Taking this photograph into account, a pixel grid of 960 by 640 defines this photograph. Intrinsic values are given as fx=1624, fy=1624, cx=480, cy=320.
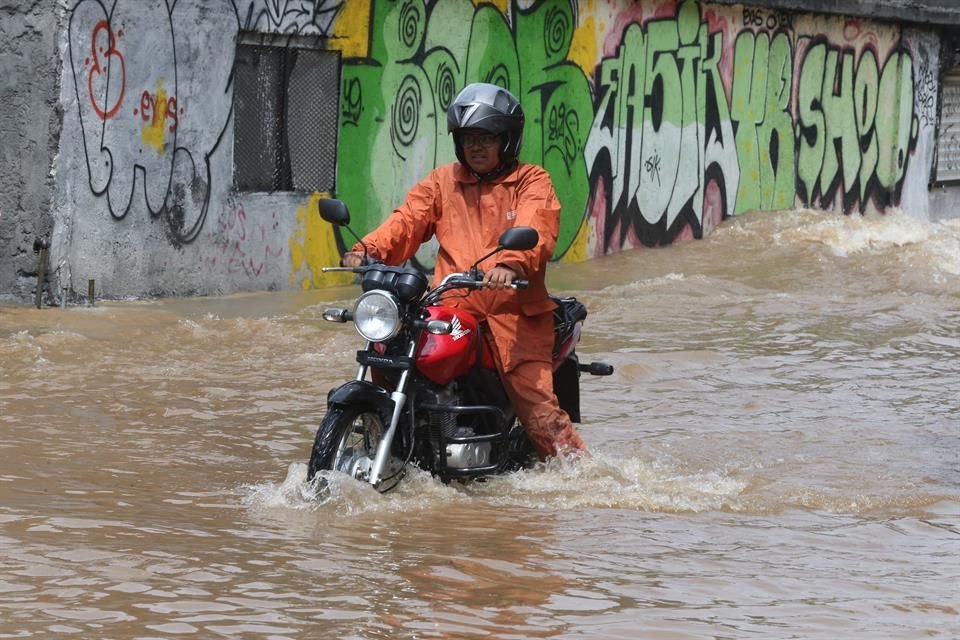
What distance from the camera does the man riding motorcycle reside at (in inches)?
256

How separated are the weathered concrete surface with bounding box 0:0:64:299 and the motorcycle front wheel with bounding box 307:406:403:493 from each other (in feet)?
20.6

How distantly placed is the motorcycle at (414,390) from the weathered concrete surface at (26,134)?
19.8 feet

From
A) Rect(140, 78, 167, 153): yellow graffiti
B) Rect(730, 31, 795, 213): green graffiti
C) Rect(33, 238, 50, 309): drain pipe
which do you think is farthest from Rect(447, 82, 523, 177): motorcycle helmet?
Rect(730, 31, 795, 213): green graffiti

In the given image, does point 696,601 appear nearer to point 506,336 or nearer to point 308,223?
point 506,336

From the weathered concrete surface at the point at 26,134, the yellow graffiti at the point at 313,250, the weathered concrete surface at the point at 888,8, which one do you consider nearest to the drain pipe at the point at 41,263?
the weathered concrete surface at the point at 26,134

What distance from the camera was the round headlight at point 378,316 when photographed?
5.89 m

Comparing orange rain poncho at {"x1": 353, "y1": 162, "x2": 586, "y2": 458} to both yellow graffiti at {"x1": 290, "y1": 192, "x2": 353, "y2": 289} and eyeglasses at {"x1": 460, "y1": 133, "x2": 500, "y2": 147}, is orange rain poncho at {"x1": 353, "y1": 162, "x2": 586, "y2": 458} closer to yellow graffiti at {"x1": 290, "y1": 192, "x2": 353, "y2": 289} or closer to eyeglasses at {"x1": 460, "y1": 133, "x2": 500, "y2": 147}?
eyeglasses at {"x1": 460, "y1": 133, "x2": 500, "y2": 147}

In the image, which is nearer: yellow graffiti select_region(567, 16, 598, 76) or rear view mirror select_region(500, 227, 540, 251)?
rear view mirror select_region(500, 227, 540, 251)

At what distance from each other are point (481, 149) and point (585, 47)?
1078cm

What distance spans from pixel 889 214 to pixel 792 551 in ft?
56.1

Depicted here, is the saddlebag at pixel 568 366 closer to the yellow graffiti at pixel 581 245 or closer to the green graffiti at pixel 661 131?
the yellow graffiti at pixel 581 245

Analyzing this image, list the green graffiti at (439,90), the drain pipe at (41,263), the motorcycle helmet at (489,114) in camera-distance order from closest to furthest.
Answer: the motorcycle helmet at (489,114), the drain pipe at (41,263), the green graffiti at (439,90)

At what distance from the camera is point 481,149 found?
6.56 m

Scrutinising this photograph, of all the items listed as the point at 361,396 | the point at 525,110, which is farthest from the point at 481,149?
the point at 525,110
